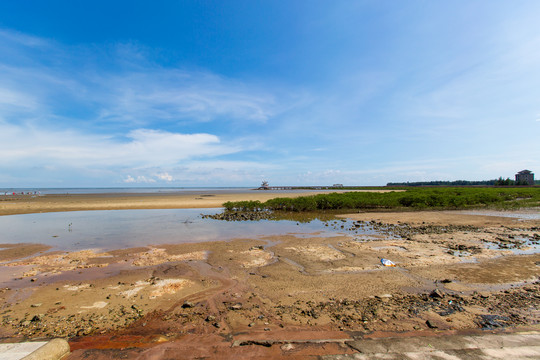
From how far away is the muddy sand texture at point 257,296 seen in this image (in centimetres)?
457

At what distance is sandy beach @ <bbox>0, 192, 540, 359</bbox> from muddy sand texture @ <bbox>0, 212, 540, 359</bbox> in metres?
0.03

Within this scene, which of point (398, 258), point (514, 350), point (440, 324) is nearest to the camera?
point (514, 350)

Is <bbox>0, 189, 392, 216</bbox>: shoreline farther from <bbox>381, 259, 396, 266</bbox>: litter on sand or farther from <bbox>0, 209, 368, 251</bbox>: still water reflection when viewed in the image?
<bbox>381, 259, 396, 266</bbox>: litter on sand

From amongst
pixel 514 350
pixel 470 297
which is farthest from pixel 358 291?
pixel 514 350

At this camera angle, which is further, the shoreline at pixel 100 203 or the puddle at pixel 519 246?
the shoreline at pixel 100 203

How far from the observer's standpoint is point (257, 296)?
20.9 feet

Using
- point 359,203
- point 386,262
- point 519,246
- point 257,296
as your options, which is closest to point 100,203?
point 359,203

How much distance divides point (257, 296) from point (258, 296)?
3cm

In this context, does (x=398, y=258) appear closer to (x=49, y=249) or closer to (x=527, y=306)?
(x=527, y=306)

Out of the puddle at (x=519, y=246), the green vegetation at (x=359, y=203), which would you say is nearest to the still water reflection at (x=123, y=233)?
the puddle at (x=519, y=246)

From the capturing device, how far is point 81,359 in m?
3.94

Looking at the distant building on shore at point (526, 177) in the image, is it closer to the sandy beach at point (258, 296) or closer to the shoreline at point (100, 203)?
the shoreline at point (100, 203)

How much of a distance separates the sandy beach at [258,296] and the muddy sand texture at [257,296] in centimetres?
3

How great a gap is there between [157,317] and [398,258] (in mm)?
8435
